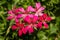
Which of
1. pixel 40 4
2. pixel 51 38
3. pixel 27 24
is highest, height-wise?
pixel 40 4

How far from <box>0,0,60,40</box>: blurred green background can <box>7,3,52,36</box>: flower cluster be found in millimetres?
65

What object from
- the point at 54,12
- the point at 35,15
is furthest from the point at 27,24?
the point at 54,12

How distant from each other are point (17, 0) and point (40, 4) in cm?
18

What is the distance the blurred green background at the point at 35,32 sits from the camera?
139 centimetres

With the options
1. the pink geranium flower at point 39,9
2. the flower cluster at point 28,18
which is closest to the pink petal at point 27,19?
the flower cluster at point 28,18

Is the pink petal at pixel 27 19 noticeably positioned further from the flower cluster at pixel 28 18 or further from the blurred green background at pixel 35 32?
the blurred green background at pixel 35 32

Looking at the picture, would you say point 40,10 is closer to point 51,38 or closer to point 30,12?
point 30,12

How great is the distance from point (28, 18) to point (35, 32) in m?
0.16

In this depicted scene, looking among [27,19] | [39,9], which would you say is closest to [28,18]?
[27,19]

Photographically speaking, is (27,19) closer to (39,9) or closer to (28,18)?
(28,18)

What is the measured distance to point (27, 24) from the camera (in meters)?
1.29

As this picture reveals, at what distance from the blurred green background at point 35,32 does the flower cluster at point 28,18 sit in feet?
0.21

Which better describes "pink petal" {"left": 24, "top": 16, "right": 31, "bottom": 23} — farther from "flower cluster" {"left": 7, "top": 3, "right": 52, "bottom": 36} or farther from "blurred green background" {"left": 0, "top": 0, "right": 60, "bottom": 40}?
"blurred green background" {"left": 0, "top": 0, "right": 60, "bottom": 40}

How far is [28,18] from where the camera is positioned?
4.17 feet
